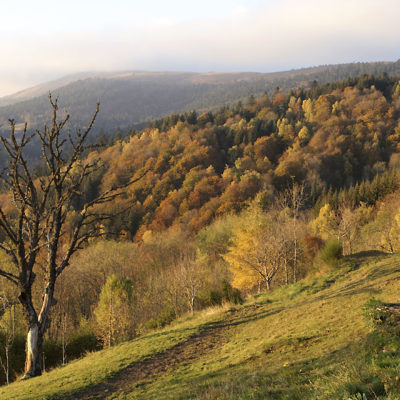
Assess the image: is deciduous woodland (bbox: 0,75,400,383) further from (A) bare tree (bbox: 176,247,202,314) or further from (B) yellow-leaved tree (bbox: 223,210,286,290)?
(A) bare tree (bbox: 176,247,202,314)

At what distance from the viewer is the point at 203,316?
1806 centimetres

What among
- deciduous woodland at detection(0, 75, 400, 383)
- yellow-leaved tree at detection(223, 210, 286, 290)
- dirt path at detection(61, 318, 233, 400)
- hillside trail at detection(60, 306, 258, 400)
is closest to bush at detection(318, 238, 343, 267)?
deciduous woodland at detection(0, 75, 400, 383)

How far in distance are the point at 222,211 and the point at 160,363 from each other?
8011 centimetres

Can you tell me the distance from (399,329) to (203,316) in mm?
12272

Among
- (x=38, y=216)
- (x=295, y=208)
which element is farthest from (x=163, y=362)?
(x=295, y=208)

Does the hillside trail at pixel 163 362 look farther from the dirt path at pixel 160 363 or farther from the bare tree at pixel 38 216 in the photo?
the bare tree at pixel 38 216

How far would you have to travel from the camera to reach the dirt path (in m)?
9.45

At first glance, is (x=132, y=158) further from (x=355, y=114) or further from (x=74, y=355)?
(x=74, y=355)

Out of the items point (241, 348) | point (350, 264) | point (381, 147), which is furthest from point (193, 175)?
point (241, 348)

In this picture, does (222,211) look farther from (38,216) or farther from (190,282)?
(38,216)

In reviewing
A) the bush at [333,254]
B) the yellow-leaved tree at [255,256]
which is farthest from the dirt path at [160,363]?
the yellow-leaved tree at [255,256]

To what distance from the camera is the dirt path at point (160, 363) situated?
945 cm

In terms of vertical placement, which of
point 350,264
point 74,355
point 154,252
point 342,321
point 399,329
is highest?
point 399,329

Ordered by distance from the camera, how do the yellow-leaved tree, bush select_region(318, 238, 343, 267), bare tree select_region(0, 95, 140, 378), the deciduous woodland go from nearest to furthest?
bare tree select_region(0, 95, 140, 378)
bush select_region(318, 238, 343, 267)
the yellow-leaved tree
the deciduous woodland
